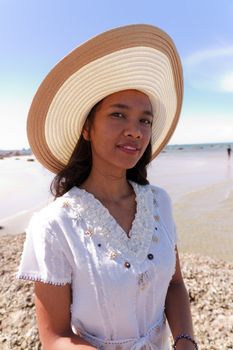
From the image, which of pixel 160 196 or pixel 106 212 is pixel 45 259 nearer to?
pixel 106 212

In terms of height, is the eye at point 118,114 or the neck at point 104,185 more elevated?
the eye at point 118,114

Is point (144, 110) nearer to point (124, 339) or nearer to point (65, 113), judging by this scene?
point (65, 113)

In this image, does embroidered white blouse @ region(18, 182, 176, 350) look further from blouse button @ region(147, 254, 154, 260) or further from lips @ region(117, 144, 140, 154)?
lips @ region(117, 144, 140, 154)

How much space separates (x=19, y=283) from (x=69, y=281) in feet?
9.70

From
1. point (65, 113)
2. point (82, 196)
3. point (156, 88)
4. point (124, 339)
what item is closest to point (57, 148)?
point (65, 113)

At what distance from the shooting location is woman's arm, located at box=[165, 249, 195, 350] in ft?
5.56

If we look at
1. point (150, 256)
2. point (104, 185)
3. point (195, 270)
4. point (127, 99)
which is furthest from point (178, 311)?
point (195, 270)

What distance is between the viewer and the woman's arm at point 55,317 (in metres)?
1.37

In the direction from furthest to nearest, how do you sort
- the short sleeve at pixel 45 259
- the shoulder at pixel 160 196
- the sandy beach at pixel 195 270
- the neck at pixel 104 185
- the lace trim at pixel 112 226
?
the sandy beach at pixel 195 270 → the shoulder at pixel 160 196 → the neck at pixel 104 185 → the lace trim at pixel 112 226 → the short sleeve at pixel 45 259

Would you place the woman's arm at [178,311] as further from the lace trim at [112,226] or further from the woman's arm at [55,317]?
the woman's arm at [55,317]

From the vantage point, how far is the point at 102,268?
1.41 metres

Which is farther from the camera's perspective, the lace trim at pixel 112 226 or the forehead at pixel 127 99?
the forehead at pixel 127 99

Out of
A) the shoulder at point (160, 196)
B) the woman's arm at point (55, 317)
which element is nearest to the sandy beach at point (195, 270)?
the shoulder at point (160, 196)

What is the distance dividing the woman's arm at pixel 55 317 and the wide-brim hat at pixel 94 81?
2.91ft
